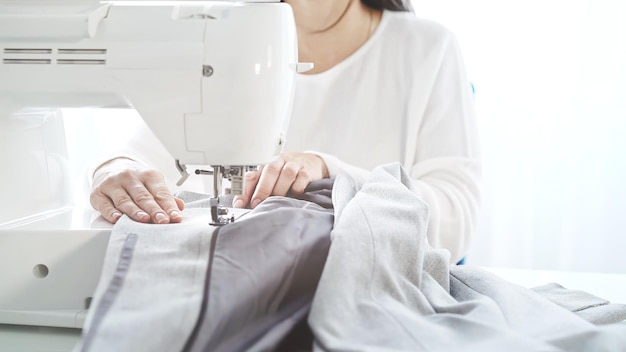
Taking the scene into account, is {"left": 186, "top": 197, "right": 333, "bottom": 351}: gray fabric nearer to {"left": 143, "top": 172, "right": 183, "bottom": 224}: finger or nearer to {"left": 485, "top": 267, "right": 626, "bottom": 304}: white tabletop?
{"left": 143, "top": 172, "right": 183, "bottom": 224}: finger

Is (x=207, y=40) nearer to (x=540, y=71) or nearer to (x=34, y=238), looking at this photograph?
(x=34, y=238)

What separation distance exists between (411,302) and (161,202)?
18.6 inches

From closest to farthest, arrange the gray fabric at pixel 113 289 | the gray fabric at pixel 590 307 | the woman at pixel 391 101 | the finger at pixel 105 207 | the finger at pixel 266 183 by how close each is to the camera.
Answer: the gray fabric at pixel 113 289 → the gray fabric at pixel 590 307 → the finger at pixel 105 207 → the finger at pixel 266 183 → the woman at pixel 391 101

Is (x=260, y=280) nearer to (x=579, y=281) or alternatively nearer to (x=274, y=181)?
(x=274, y=181)

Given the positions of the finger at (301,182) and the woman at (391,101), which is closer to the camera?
the finger at (301,182)

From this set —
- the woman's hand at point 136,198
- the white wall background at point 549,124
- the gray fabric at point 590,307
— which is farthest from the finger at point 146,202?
the white wall background at point 549,124

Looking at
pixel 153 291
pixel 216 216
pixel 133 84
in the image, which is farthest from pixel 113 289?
pixel 133 84

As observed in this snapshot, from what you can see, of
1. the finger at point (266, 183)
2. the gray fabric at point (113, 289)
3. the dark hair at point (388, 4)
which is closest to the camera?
the gray fabric at point (113, 289)

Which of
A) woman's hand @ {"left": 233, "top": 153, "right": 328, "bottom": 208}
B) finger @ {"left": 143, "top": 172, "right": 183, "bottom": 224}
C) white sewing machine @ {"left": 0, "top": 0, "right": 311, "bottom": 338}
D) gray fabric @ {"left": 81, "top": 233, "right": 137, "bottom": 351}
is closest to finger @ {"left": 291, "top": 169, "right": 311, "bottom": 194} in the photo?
woman's hand @ {"left": 233, "top": 153, "right": 328, "bottom": 208}

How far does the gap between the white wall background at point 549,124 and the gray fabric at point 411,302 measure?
2498 millimetres

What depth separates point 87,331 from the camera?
69 centimetres

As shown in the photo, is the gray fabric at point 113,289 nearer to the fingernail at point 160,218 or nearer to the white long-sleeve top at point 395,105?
the fingernail at point 160,218

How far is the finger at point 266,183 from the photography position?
124 cm

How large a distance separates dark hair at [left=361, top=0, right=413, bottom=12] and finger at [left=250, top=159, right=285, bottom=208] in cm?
100
